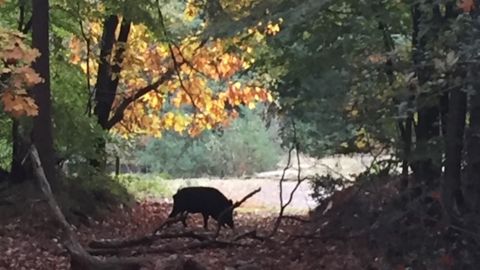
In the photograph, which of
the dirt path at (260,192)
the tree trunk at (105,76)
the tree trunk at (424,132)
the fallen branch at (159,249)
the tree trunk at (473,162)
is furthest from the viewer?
the dirt path at (260,192)

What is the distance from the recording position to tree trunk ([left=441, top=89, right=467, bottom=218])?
820 centimetres

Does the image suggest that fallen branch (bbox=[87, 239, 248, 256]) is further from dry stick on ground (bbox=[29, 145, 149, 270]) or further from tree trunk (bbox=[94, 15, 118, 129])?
tree trunk (bbox=[94, 15, 118, 129])

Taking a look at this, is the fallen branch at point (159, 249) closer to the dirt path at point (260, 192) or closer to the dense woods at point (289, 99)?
the dense woods at point (289, 99)

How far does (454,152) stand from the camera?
8453 mm

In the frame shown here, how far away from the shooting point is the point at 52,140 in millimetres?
14391

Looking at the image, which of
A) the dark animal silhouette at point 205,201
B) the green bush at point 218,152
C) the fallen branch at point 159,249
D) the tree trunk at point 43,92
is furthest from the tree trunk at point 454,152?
the green bush at point 218,152

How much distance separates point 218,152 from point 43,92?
66.0 feet

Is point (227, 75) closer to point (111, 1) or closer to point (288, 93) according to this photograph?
point (111, 1)

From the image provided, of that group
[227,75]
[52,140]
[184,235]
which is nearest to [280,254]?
[184,235]

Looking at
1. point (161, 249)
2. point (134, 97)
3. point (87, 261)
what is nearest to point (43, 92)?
point (161, 249)

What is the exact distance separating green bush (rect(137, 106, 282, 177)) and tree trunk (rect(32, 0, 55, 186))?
1894 cm

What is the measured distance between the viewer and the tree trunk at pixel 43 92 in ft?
45.3

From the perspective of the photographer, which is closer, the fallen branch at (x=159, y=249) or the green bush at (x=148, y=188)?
the fallen branch at (x=159, y=249)

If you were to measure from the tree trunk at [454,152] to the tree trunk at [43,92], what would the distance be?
7.21 metres
